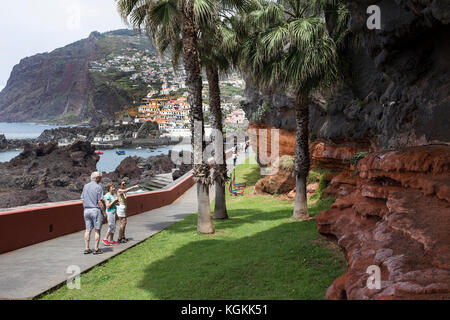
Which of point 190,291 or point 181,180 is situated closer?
point 190,291

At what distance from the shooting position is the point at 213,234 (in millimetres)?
12023

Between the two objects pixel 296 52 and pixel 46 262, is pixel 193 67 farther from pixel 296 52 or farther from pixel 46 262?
pixel 46 262

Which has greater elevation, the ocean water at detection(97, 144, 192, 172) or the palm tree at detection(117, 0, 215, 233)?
the palm tree at detection(117, 0, 215, 233)

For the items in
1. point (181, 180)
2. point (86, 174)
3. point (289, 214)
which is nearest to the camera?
point (289, 214)

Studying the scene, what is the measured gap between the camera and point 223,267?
7824 millimetres

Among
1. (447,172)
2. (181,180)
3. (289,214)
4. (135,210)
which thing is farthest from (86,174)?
(447,172)

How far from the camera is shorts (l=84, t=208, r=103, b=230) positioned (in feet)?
26.2

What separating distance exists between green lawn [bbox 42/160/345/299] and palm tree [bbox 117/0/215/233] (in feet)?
4.55

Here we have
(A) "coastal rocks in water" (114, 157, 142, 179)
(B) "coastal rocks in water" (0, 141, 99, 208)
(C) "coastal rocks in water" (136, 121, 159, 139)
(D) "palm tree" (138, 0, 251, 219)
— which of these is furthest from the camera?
(C) "coastal rocks in water" (136, 121, 159, 139)

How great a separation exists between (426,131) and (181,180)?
2059 centimetres

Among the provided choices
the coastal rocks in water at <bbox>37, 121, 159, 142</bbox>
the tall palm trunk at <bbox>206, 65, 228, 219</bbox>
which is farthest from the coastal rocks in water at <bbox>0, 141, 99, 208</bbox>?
the coastal rocks in water at <bbox>37, 121, 159, 142</bbox>

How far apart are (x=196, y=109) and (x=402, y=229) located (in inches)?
345

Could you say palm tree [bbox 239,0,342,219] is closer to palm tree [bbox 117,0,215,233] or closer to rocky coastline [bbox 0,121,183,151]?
palm tree [bbox 117,0,215,233]

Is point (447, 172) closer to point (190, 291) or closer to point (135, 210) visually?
point (190, 291)
